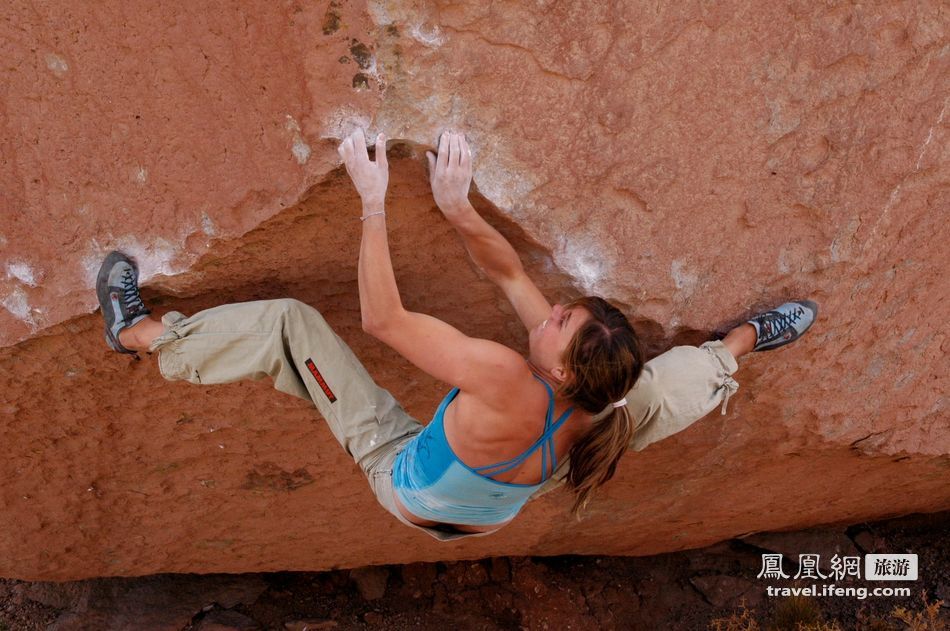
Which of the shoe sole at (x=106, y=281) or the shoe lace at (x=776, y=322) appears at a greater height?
the shoe lace at (x=776, y=322)

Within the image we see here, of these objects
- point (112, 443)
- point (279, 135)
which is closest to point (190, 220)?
point (279, 135)

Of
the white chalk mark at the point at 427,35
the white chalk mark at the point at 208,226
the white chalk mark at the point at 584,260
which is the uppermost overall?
the white chalk mark at the point at 427,35

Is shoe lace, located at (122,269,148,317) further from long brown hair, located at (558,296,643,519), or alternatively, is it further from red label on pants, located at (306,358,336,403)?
long brown hair, located at (558,296,643,519)

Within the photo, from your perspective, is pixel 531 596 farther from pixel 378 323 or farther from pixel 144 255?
pixel 144 255

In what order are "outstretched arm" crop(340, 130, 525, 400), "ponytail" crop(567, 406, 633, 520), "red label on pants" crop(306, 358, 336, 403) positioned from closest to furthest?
"outstretched arm" crop(340, 130, 525, 400) → "ponytail" crop(567, 406, 633, 520) → "red label on pants" crop(306, 358, 336, 403)

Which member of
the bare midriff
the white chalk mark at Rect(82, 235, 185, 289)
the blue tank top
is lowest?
the bare midriff

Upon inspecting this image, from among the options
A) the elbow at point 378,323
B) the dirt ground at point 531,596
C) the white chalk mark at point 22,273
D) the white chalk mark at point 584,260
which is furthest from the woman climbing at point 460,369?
the dirt ground at point 531,596

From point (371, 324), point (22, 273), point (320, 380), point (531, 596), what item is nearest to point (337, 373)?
point (320, 380)

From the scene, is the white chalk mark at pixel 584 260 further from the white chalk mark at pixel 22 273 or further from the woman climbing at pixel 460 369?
the white chalk mark at pixel 22 273

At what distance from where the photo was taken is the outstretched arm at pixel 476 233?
2.29 m

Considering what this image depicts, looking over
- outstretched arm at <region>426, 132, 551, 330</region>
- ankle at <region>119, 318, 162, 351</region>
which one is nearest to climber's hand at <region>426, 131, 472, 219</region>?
outstretched arm at <region>426, 132, 551, 330</region>

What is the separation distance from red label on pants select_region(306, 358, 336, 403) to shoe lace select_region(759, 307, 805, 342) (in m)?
1.30

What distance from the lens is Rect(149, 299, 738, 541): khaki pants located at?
96.0 inches

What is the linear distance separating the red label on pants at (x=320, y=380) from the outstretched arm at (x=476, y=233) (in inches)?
21.4
